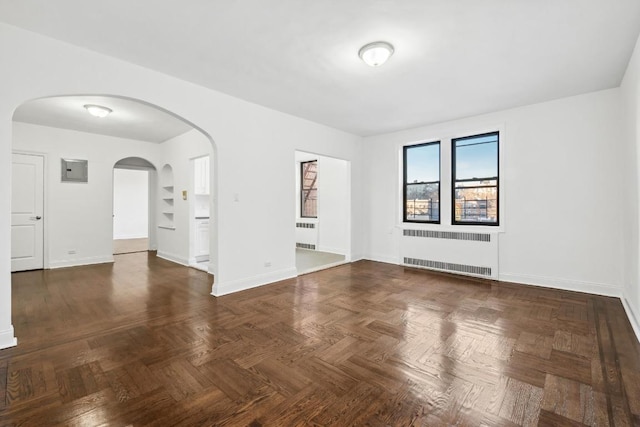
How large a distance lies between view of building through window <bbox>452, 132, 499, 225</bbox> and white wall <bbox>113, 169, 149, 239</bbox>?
399 inches

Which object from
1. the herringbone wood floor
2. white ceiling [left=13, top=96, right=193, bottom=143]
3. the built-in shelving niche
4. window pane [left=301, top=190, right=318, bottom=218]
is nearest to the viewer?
the herringbone wood floor

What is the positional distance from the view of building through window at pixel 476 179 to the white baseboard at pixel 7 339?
590 centimetres

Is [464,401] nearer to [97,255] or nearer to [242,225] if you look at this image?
[242,225]

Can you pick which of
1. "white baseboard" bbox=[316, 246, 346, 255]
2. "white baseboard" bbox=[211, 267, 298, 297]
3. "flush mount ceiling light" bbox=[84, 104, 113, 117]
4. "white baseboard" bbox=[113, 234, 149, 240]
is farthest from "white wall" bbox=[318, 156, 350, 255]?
"white baseboard" bbox=[113, 234, 149, 240]

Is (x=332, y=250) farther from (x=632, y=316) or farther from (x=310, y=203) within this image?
(x=632, y=316)

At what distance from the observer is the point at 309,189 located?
8.45 m

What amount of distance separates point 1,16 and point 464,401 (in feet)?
14.7

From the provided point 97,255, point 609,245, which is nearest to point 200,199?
point 97,255

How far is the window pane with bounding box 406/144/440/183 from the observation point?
18.7 ft

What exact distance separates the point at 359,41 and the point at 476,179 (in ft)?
11.5

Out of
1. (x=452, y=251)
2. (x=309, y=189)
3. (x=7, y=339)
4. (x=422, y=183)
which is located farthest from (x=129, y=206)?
(x=452, y=251)

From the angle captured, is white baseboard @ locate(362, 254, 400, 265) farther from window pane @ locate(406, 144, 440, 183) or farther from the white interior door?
the white interior door

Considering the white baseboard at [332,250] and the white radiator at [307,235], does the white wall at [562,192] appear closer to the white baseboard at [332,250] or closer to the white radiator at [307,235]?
the white baseboard at [332,250]

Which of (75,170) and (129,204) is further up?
(75,170)
